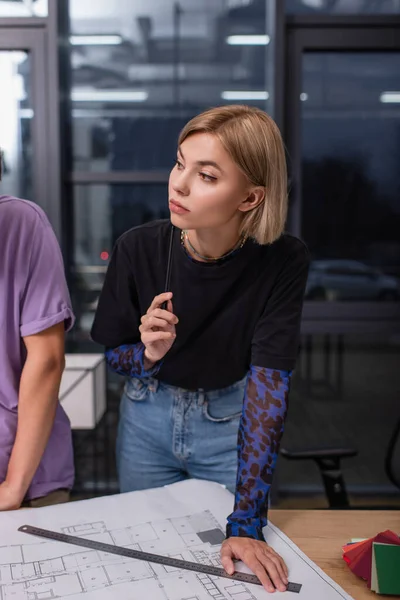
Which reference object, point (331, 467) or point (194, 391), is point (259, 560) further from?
point (331, 467)

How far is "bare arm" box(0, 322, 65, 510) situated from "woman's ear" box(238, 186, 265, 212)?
0.36 metres

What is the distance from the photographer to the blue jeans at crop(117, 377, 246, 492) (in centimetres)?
123

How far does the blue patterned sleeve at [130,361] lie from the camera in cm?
111

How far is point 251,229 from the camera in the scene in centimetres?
103

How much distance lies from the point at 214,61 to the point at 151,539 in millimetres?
2353

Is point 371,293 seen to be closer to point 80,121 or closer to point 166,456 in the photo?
point 80,121

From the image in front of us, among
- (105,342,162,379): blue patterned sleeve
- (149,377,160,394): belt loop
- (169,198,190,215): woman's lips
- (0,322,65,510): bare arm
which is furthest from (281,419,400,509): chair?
(169,198,190,215): woman's lips

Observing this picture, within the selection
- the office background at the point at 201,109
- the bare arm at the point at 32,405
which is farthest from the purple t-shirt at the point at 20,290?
the office background at the point at 201,109

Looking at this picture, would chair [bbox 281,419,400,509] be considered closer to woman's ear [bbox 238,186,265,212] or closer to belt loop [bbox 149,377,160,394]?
belt loop [bbox 149,377,160,394]

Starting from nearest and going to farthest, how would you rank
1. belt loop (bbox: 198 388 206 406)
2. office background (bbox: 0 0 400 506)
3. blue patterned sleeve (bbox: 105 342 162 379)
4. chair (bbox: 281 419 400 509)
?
blue patterned sleeve (bbox: 105 342 162 379) → belt loop (bbox: 198 388 206 406) → chair (bbox: 281 419 400 509) → office background (bbox: 0 0 400 506)

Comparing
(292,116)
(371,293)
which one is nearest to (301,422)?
(371,293)

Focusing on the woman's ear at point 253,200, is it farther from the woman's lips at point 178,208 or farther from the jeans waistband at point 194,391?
the jeans waistband at point 194,391

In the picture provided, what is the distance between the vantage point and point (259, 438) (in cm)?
98

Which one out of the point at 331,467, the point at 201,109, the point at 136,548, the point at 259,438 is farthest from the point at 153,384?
the point at 201,109
